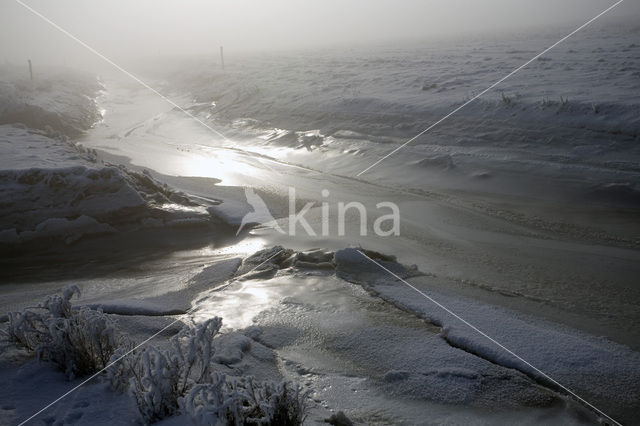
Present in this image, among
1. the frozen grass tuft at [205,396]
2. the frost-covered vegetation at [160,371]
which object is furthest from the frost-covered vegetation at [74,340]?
the frozen grass tuft at [205,396]

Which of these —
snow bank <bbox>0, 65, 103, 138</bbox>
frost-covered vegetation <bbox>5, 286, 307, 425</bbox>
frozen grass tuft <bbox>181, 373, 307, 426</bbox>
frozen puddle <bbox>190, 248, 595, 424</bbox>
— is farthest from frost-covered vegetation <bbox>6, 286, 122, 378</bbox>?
snow bank <bbox>0, 65, 103, 138</bbox>

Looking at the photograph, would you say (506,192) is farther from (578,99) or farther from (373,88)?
(373,88)

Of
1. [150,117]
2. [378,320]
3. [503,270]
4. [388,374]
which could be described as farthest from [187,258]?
[150,117]

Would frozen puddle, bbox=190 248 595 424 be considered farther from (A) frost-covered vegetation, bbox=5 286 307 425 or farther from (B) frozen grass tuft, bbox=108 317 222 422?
(B) frozen grass tuft, bbox=108 317 222 422

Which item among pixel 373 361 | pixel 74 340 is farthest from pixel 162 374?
pixel 373 361

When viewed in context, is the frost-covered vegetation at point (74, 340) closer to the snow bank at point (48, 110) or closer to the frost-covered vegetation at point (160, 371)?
the frost-covered vegetation at point (160, 371)

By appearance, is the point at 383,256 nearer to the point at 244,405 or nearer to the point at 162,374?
the point at 244,405

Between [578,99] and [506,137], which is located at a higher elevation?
[578,99]
